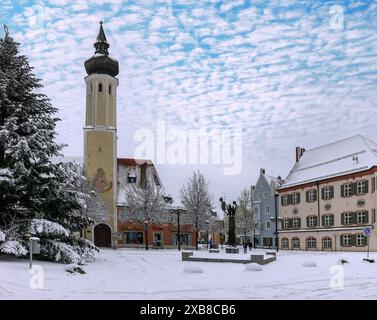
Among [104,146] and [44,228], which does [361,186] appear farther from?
[44,228]

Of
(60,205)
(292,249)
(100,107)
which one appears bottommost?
(292,249)

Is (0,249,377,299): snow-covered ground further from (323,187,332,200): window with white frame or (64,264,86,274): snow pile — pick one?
(323,187,332,200): window with white frame

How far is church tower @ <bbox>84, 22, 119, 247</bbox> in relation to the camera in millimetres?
60656

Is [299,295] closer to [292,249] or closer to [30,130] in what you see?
[30,130]

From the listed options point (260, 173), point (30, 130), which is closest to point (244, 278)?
point (30, 130)

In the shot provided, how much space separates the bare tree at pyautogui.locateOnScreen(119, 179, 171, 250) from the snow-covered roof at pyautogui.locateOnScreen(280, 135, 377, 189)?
15.8 m

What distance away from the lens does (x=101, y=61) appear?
61.5 metres

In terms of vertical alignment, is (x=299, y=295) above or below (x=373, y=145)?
below

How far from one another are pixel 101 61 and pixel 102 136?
928cm

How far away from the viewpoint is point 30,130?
79.3 ft

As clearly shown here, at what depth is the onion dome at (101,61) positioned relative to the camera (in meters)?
61.5

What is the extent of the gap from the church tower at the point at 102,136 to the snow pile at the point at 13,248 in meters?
38.7

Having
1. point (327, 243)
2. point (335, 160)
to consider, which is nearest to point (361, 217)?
point (327, 243)
